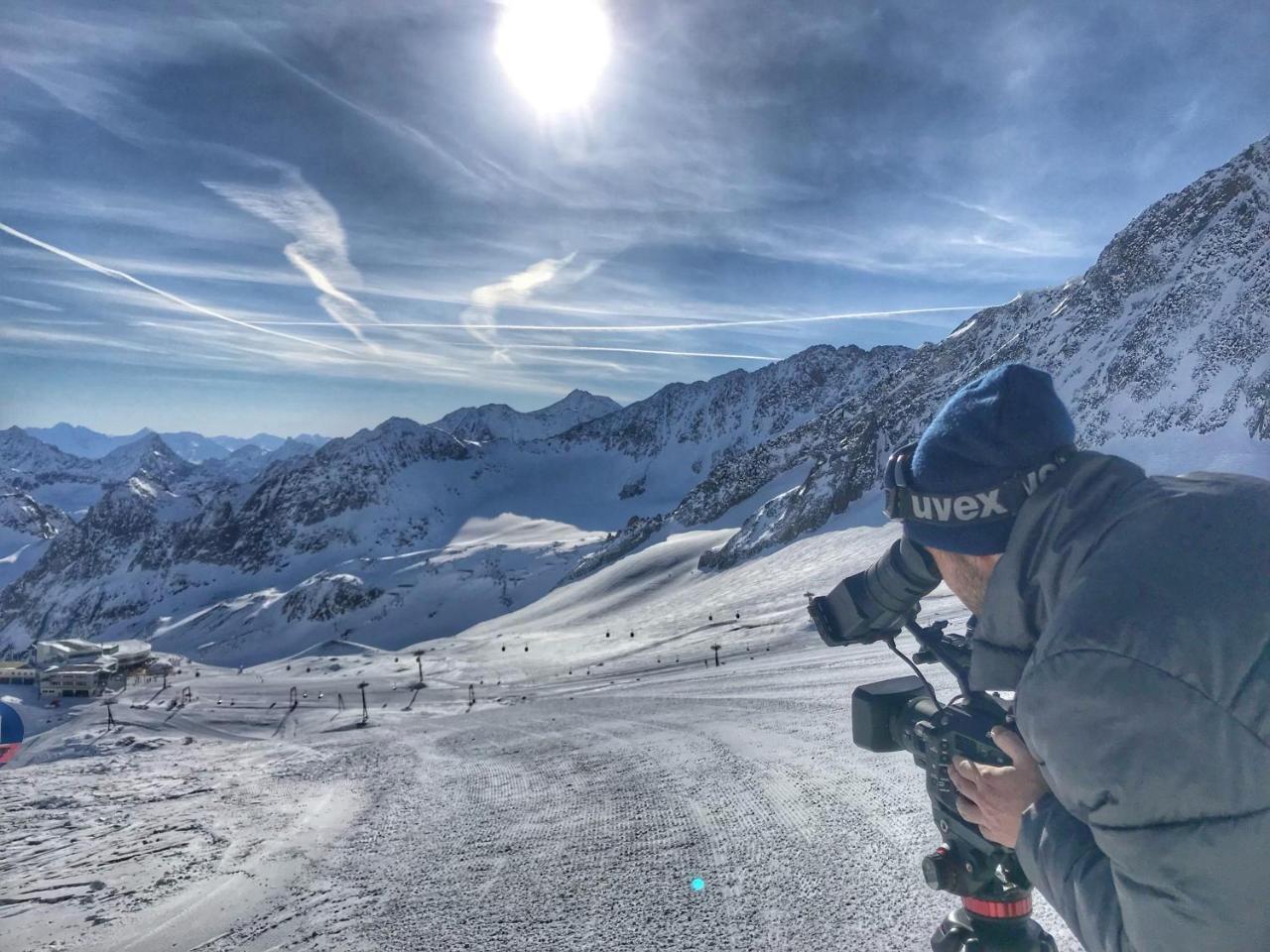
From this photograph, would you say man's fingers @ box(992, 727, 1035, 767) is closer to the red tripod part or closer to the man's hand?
the man's hand

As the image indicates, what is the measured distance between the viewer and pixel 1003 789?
6.16 feet

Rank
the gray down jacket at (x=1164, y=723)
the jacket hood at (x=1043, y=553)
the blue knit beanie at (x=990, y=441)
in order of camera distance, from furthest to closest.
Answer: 1. the blue knit beanie at (x=990, y=441)
2. the jacket hood at (x=1043, y=553)
3. the gray down jacket at (x=1164, y=723)

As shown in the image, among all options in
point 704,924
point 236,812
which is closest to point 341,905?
point 704,924

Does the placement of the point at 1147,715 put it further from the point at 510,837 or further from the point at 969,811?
the point at 510,837

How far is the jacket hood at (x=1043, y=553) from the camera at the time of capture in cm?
176

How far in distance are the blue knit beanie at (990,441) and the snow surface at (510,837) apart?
8.32 feet

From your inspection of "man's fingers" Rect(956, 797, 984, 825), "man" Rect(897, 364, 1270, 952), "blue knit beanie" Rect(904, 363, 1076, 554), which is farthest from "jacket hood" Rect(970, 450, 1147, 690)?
"man's fingers" Rect(956, 797, 984, 825)

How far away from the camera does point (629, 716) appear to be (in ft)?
34.8

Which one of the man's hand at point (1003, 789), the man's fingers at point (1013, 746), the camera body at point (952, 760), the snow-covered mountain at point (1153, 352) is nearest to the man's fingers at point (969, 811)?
the man's hand at point (1003, 789)

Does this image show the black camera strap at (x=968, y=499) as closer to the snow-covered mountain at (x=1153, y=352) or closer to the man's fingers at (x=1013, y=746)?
the man's fingers at (x=1013, y=746)

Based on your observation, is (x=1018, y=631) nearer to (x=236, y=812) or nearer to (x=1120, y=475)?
(x=1120, y=475)

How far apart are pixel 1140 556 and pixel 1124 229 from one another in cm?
9031

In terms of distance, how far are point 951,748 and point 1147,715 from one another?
784mm

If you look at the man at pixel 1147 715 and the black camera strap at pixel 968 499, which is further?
the black camera strap at pixel 968 499
